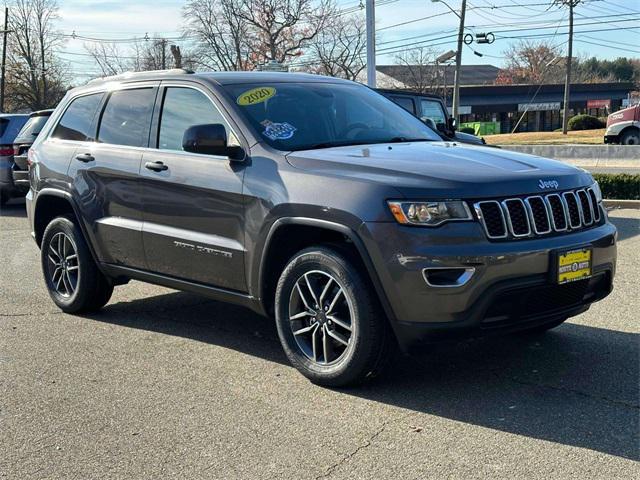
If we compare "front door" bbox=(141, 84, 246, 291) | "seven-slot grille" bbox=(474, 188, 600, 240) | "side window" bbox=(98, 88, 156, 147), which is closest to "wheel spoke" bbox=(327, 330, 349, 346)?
"front door" bbox=(141, 84, 246, 291)

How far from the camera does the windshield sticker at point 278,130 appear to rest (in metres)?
4.98

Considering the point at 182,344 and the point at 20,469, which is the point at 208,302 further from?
the point at 20,469

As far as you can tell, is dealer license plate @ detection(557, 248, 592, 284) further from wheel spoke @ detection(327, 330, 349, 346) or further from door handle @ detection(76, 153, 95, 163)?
door handle @ detection(76, 153, 95, 163)

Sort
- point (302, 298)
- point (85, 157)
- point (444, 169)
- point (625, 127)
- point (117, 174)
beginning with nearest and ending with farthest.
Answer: point (444, 169)
point (302, 298)
point (117, 174)
point (85, 157)
point (625, 127)

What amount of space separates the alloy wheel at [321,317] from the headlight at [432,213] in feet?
1.91

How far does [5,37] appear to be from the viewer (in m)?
55.6

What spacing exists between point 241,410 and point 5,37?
190 feet

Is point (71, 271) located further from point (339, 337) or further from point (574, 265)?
point (574, 265)

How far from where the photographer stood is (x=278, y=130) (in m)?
5.04

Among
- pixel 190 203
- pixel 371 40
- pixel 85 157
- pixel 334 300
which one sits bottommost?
pixel 334 300

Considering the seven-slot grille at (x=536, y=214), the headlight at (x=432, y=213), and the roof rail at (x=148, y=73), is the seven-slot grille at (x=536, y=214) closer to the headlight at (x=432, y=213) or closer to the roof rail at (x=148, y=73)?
the headlight at (x=432, y=213)

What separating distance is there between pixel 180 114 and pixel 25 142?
393 inches

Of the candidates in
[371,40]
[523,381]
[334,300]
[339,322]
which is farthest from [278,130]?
[371,40]

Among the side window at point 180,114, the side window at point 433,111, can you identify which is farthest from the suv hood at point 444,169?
the side window at point 433,111
